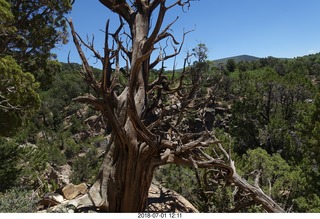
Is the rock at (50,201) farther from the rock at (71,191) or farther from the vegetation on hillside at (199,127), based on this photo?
the vegetation on hillside at (199,127)

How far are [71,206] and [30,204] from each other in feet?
1.82

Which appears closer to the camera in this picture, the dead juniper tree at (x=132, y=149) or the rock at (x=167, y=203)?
the dead juniper tree at (x=132, y=149)

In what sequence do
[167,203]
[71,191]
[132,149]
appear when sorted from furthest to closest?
[167,203] < [71,191] < [132,149]

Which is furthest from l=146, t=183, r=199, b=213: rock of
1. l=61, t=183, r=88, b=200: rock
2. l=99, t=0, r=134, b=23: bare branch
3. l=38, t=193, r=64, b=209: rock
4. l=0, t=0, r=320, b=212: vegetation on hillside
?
l=99, t=0, r=134, b=23: bare branch

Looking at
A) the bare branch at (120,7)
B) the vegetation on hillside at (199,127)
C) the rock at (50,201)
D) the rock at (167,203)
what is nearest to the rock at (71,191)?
the rock at (50,201)

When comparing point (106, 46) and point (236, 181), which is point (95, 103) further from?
point (236, 181)

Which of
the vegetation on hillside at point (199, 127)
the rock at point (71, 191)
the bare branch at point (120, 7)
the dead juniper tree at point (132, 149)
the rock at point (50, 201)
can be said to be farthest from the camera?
the vegetation on hillside at point (199, 127)

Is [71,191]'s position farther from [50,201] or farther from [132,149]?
[132,149]

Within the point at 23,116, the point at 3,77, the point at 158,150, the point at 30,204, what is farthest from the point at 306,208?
the point at 23,116

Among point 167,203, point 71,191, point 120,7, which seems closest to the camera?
point 71,191

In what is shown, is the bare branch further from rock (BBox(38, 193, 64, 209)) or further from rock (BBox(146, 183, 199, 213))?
rock (BBox(146, 183, 199, 213))

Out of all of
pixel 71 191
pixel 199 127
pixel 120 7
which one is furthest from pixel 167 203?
pixel 199 127

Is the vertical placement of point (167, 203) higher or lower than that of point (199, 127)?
higher

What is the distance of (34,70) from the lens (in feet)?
36.3
